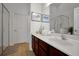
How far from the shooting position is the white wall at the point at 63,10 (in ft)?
5.95

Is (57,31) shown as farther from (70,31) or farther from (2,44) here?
(2,44)

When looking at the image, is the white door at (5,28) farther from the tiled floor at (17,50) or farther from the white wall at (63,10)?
the white wall at (63,10)

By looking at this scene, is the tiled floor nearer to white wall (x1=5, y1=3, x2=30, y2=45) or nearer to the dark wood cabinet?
white wall (x1=5, y1=3, x2=30, y2=45)

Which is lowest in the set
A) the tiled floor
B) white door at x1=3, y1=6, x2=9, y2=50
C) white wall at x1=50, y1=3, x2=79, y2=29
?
the tiled floor

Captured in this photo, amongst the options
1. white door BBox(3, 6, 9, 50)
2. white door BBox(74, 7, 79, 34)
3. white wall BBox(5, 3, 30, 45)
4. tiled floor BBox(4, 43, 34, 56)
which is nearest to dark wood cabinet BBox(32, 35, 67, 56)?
tiled floor BBox(4, 43, 34, 56)

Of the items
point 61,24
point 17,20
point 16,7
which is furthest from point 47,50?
point 16,7

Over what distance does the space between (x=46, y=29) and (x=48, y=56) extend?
0.83m

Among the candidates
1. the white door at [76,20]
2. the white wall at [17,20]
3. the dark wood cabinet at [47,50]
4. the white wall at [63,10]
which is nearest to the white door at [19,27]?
the white wall at [17,20]

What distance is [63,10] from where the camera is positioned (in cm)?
199

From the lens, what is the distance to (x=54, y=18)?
2.14 metres

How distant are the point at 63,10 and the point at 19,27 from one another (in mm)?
917

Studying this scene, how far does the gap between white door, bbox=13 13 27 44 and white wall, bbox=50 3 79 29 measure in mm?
572

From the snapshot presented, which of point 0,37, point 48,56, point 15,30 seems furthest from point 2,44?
point 48,56

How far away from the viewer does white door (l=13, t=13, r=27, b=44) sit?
6.45 feet
